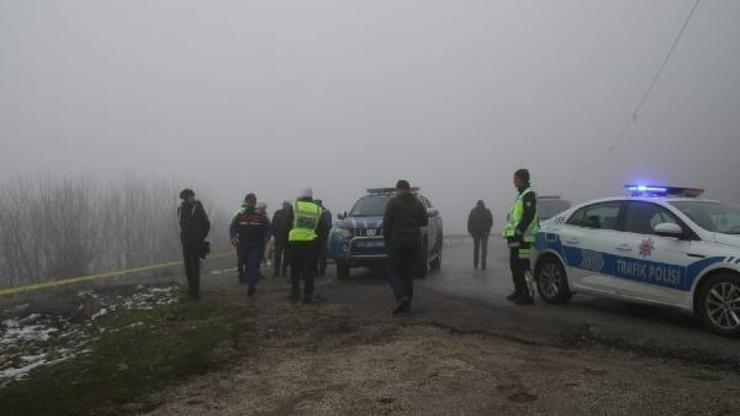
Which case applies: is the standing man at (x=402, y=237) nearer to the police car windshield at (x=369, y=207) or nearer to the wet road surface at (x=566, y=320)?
the wet road surface at (x=566, y=320)

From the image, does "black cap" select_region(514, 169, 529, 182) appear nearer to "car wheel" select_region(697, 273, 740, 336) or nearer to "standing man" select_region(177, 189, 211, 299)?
"car wheel" select_region(697, 273, 740, 336)

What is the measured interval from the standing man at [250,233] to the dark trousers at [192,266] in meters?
1.01

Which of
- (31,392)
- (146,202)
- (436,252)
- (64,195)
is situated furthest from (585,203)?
(146,202)

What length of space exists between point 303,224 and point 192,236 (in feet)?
7.04

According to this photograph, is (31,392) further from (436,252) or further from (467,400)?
(436,252)

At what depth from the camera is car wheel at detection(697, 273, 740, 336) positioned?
6426 millimetres

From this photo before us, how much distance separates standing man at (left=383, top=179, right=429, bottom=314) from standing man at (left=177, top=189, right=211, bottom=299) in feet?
11.7

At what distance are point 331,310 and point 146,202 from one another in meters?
28.5

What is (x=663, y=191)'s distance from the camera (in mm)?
8422

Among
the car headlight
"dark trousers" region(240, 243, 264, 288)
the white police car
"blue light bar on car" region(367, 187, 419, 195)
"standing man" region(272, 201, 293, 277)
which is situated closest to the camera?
the white police car

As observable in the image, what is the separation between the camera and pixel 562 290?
29.3 feet

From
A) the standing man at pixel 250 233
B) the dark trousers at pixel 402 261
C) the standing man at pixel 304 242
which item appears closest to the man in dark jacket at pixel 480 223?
the standing man at pixel 250 233

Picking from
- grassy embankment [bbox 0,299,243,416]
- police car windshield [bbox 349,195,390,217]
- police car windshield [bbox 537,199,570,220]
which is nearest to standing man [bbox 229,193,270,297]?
police car windshield [bbox 349,195,390,217]

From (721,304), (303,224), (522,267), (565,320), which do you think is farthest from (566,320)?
(303,224)
